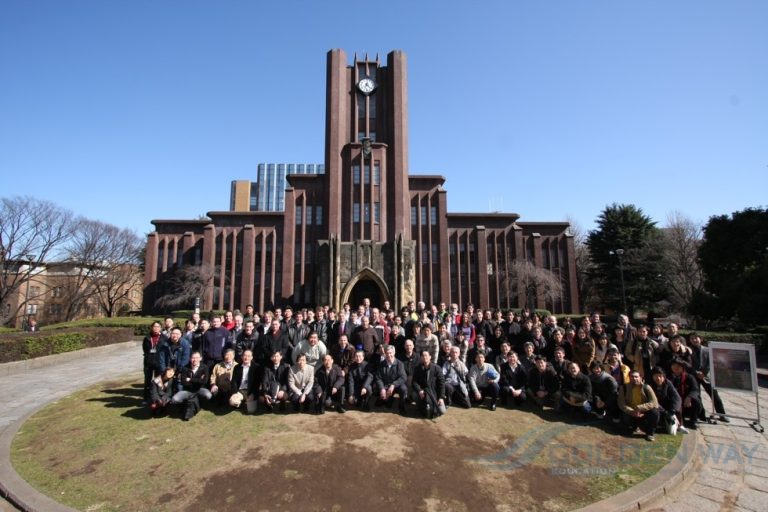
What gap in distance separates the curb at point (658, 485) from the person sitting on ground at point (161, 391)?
737cm

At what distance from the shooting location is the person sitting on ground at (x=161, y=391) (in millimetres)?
7406

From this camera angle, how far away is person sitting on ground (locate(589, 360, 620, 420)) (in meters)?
7.19

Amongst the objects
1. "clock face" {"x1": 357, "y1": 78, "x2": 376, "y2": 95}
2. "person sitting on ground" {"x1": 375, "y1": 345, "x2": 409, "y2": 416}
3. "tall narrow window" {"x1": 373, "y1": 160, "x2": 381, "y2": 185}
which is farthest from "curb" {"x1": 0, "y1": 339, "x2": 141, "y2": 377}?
"clock face" {"x1": 357, "y1": 78, "x2": 376, "y2": 95}

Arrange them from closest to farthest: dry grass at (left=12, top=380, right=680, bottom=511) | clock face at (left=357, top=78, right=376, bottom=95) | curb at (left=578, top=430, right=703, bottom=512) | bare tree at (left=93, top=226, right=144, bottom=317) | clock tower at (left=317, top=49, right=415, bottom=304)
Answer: curb at (left=578, top=430, right=703, bottom=512)
dry grass at (left=12, top=380, right=680, bottom=511)
clock tower at (left=317, top=49, right=415, bottom=304)
clock face at (left=357, top=78, right=376, bottom=95)
bare tree at (left=93, top=226, right=144, bottom=317)

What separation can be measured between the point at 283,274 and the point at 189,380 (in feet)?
91.8

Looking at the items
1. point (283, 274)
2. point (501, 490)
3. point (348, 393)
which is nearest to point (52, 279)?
point (283, 274)

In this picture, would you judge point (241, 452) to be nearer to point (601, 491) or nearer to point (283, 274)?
point (601, 491)

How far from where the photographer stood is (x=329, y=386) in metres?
7.89

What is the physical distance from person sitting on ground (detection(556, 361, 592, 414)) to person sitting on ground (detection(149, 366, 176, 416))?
800cm

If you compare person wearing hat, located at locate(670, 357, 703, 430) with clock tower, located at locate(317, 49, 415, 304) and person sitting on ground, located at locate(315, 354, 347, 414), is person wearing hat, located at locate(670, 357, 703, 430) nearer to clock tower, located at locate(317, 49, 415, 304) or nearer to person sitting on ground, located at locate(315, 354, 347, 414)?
person sitting on ground, located at locate(315, 354, 347, 414)

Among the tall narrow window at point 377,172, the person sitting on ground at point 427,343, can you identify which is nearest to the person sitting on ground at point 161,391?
the person sitting on ground at point 427,343

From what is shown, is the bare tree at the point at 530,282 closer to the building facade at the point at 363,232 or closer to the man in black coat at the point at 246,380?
the building facade at the point at 363,232

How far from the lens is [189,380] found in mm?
7801

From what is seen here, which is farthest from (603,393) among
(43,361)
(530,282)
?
(530,282)
